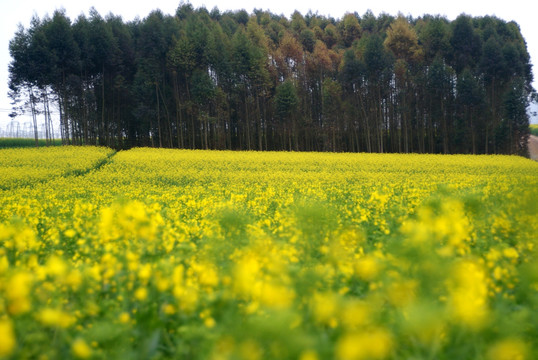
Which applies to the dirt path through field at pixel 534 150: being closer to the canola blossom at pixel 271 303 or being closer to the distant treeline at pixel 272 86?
the distant treeline at pixel 272 86

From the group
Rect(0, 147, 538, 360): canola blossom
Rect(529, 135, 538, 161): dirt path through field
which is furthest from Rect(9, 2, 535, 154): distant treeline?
Rect(0, 147, 538, 360): canola blossom

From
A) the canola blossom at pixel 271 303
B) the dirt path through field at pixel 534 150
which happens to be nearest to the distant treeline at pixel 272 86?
the dirt path through field at pixel 534 150

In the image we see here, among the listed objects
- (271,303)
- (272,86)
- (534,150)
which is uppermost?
(272,86)

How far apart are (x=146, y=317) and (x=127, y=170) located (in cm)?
1824

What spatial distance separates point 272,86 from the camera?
49.1 meters

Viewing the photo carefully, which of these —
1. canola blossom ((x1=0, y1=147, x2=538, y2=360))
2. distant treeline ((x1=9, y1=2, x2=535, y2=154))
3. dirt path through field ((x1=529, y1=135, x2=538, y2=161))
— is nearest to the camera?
canola blossom ((x1=0, y1=147, x2=538, y2=360))

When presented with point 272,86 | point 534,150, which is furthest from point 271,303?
point 534,150

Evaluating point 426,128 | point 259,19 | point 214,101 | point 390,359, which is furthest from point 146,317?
point 259,19

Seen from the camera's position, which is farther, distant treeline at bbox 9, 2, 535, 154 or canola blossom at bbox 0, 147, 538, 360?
distant treeline at bbox 9, 2, 535, 154

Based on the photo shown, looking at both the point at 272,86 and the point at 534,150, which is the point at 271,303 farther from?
the point at 534,150

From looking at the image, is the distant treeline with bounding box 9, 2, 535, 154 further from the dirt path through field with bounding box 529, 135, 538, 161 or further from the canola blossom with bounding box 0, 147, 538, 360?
the canola blossom with bounding box 0, 147, 538, 360

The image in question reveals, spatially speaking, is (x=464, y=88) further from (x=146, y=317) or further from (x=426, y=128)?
(x=146, y=317)

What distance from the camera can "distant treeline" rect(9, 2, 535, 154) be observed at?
44.3 m

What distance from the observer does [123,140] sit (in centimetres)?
5297
